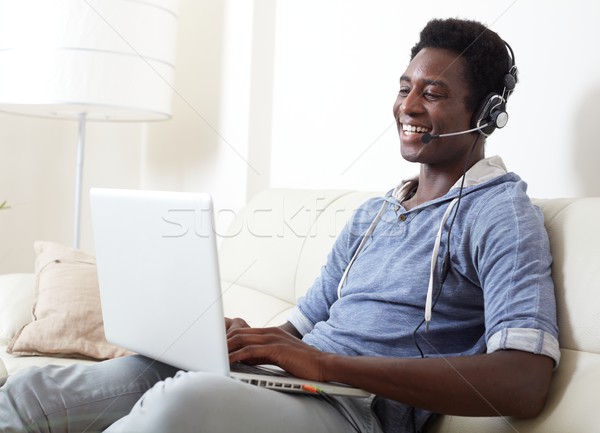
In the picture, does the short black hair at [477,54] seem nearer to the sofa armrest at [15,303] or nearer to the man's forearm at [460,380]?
the man's forearm at [460,380]

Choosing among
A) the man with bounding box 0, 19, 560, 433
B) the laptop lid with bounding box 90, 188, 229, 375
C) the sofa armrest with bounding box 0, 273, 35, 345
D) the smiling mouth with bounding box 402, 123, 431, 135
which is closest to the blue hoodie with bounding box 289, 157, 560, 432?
the man with bounding box 0, 19, 560, 433

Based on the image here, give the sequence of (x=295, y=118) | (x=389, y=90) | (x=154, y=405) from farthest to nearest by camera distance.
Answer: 1. (x=295, y=118)
2. (x=389, y=90)
3. (x=154, y=405)

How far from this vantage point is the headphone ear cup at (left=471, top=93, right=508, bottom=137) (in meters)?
1.44

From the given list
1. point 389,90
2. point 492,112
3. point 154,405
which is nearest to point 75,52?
point 389,90

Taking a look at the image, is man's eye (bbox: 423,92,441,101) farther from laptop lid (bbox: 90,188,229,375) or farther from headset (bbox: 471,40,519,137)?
laptop lid (bbox: 90,188,229,375)

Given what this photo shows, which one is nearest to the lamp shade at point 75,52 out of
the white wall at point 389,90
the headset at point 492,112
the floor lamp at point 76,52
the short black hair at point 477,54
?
the floor lamp at point 76,52

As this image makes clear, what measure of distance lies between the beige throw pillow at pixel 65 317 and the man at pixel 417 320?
21.9 inches

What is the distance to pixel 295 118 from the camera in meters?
2.67

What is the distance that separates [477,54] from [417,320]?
1.72ft

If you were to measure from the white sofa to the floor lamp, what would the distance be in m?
0.68

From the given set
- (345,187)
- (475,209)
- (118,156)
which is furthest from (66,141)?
(475,209)

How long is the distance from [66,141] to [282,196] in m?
1.48

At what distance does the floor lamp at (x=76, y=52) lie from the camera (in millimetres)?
2539

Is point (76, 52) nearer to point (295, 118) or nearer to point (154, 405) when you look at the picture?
point (295, 118)
